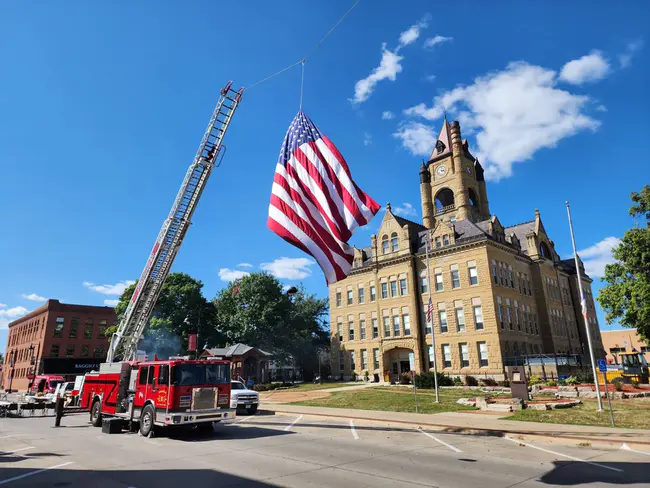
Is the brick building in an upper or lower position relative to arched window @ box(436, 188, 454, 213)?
lower

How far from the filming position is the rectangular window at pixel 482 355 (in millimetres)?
40812

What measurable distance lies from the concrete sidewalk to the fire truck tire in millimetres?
10187

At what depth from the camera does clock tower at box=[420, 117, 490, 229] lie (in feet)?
195

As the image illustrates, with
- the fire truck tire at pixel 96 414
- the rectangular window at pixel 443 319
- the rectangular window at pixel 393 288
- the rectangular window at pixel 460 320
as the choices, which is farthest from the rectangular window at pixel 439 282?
the fire truck tire at pixel 96 414

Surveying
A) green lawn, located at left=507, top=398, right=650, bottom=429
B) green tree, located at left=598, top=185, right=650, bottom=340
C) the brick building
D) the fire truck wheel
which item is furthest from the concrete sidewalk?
the brick building

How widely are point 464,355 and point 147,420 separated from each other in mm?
34408

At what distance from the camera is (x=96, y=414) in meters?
19.4

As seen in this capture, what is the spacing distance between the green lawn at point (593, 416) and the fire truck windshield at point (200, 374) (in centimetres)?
1187

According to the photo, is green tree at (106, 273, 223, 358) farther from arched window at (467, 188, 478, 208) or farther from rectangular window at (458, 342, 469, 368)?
arched window at (467, 188, 478, 208)

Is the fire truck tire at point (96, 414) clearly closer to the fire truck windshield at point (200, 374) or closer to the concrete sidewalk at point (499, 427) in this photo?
the fire truck windshield at point (200, 374)

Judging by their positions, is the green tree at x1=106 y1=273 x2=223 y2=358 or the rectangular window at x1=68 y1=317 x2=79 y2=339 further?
the rectangular window at x1=68 y1=317 x2=79 y2=339

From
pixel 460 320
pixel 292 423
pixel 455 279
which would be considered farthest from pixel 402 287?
pixel 292 423

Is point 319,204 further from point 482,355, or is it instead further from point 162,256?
point 482,355

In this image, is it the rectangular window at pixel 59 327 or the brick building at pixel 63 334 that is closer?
the brick building at pixel 63 334
